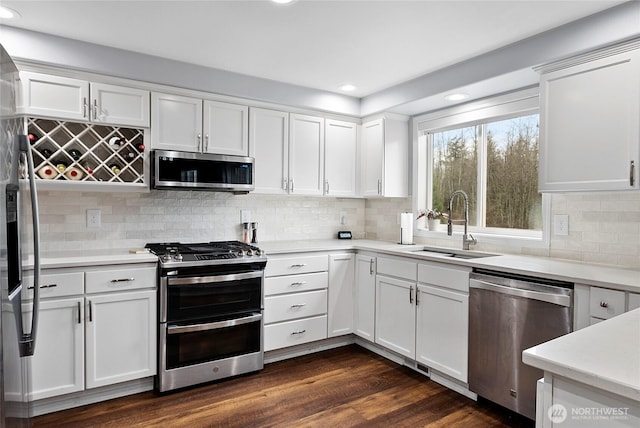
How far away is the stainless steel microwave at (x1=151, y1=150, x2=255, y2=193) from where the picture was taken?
115 inches

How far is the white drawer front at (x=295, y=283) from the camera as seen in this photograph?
318 cm

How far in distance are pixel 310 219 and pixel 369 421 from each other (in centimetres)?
214

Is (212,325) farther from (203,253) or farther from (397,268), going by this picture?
(397,268)

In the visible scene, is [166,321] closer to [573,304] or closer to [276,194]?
[276,194]

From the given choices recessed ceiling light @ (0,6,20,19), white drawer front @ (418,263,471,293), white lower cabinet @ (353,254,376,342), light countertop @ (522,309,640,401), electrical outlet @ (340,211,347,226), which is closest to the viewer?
light countertop @ (522,309,640,401)

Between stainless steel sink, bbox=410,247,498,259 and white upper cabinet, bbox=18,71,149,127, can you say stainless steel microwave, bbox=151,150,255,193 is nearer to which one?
white upper cabinet, bbox=18,71,149,127

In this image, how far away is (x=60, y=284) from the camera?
93.9 inches

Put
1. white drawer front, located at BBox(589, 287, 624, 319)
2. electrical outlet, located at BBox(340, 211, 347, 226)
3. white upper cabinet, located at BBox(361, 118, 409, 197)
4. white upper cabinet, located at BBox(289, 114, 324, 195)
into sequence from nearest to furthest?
white drawer front, located at BBox(589, 287, 624, 319) < white upper cabinet, located at BBox(289, 114, 324, 195) < white upper cabinet, located at BBox(361, 118, 409, 197) < electrical outlet, located at BBox(340, 211, 347, 226)

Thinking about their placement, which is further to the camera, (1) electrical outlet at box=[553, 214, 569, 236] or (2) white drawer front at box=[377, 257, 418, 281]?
(2) white drawer front at box=[377, 257, 418, 281]

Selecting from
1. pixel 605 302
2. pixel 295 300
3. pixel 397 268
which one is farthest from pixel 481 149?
pixel 295 300

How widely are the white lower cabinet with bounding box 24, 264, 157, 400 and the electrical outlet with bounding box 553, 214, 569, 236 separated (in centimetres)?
280

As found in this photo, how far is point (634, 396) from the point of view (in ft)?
2.46

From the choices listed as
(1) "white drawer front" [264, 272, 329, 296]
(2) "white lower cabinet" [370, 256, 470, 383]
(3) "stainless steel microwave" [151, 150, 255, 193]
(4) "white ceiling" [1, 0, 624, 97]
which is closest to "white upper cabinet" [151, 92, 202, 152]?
(3) "stainless steel microwave" [151, 150, 255, 193]

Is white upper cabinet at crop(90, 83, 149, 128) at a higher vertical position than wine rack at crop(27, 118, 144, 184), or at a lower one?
higher
